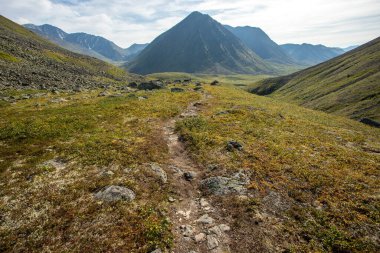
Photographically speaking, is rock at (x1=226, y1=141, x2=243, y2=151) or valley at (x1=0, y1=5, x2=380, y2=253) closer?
valley at (x1=0, y1=5, x2=380, y2=253)

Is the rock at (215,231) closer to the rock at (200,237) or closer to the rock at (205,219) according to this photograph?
the rock at (200,237)

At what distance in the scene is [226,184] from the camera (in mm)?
18578

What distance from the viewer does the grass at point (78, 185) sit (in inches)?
504

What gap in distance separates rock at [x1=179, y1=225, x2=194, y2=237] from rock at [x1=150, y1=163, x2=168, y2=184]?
502cm

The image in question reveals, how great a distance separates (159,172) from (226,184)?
5.57m

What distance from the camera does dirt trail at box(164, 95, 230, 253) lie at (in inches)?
512

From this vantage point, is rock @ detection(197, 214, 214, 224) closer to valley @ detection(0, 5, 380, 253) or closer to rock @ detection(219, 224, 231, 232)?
valley @ detection(0, 5, 380, 253)

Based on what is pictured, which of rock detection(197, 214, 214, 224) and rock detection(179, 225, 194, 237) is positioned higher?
rock detection(179, 225, 194, 237)

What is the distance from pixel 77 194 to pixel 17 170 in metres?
6.48

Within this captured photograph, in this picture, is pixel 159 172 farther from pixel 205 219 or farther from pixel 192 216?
pixel 205 219

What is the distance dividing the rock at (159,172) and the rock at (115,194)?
2965 millimetres

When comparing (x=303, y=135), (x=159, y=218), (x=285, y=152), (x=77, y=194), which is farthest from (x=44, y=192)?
(x=303, y=135)

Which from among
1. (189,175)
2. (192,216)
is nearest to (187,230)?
(192,216)

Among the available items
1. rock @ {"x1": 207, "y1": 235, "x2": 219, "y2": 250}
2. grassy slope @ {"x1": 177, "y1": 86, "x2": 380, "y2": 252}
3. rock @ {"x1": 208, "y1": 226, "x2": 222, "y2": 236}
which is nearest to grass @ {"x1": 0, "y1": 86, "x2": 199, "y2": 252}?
rock @ {"x1": 207, "y1": 235, "x2": 219, "y2": 250}
